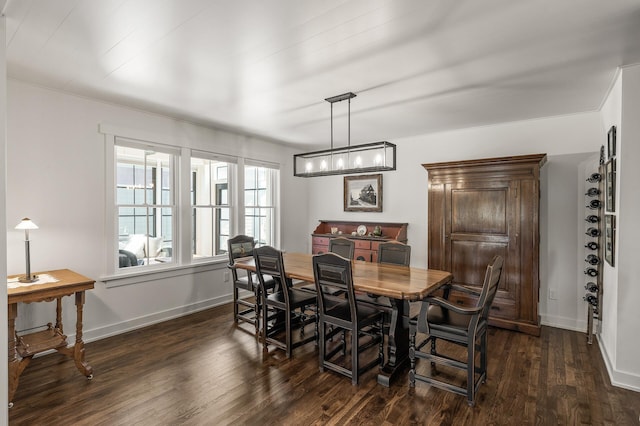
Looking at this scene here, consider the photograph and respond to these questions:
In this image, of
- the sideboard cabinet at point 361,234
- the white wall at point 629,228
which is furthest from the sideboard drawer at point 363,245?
the white wall at point 629,228

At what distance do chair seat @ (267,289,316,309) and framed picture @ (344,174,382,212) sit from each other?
2509mm

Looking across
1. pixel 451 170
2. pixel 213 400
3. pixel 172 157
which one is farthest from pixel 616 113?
pixel 172 157

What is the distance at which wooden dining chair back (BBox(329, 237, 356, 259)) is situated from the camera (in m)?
4.12

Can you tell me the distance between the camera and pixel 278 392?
8.43 feet

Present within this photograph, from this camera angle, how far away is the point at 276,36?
2.19 meters

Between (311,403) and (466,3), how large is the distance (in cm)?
274

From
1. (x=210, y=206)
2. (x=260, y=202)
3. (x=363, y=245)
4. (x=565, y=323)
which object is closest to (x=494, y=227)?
(x=565, y=323)

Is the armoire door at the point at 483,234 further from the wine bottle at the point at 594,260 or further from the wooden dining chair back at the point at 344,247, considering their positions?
the wooden dining chair back at the point at 344,247

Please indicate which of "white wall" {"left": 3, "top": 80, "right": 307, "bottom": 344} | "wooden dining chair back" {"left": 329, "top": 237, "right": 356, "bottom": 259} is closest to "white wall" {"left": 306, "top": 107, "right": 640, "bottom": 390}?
"wooden dining chair back" {"left": 329, "top": 237, "right": 356, "bottom": 259}

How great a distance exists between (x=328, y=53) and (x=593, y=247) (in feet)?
11.4

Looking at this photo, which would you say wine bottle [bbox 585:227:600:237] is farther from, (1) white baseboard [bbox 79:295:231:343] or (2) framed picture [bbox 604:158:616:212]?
(1) white baseboard [bbox 79:295:231:343]

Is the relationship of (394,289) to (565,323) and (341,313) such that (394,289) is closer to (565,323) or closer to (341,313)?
(341,313)

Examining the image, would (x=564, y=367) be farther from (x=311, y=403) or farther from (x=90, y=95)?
(x=90, y=95)

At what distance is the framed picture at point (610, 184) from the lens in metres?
2.82
